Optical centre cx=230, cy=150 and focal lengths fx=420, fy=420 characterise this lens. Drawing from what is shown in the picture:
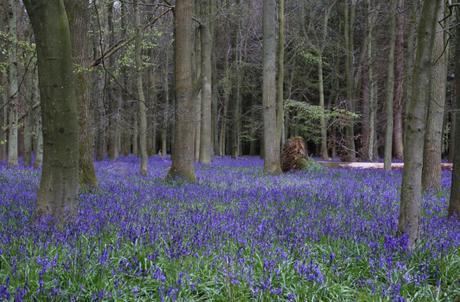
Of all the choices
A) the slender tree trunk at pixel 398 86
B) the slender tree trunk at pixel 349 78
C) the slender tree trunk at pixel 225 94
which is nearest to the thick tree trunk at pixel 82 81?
the slender tree trunk at pixel 349 78

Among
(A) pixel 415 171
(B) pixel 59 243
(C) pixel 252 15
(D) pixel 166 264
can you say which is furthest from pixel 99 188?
(C) pixel 252 15

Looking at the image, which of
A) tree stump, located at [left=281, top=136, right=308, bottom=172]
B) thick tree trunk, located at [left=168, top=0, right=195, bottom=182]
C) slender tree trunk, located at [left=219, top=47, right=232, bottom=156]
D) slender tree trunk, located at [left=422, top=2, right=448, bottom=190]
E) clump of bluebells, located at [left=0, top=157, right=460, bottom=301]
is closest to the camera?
clump of bluebells, located at [left=0, top=157, right=460, bottom=301]

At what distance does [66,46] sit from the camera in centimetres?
539

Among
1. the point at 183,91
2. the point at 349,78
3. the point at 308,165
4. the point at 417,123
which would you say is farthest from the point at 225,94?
the point at 417,123

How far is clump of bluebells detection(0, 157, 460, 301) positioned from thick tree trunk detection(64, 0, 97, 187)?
236 centimetres

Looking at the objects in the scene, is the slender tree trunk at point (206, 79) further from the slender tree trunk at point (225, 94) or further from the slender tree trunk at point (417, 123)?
the slender tree trunk at point (417, 123)

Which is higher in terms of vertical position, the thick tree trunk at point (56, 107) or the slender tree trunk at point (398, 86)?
the slender tree trunk at point (398, 86)

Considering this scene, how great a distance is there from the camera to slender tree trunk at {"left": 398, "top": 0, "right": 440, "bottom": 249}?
4.82 meters

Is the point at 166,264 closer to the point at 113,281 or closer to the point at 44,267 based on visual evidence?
the point at 113,281

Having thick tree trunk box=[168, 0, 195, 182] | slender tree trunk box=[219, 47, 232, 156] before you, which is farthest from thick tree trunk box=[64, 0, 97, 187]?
slender tree trunk box=[219, 47, 232, 156]

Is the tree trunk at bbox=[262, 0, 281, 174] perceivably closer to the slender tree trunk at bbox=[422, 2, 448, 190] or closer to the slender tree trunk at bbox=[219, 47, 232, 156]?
the slender tree trunk at bbox=[422, 2, 448, 190]

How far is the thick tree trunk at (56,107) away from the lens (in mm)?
5227

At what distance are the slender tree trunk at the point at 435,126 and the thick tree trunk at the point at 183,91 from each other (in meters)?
5.96

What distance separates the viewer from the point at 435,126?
10.2 m
